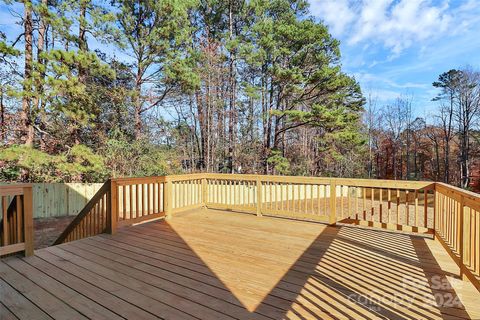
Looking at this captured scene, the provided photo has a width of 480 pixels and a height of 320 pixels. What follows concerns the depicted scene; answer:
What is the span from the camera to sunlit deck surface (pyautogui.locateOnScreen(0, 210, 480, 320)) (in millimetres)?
2031

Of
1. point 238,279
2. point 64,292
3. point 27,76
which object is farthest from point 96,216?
point 27,76

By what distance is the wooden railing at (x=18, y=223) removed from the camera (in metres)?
2.96

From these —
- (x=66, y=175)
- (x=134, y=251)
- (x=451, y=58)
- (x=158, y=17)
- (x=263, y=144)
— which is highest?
(x=451, y=58)

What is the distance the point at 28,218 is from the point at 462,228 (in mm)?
4784

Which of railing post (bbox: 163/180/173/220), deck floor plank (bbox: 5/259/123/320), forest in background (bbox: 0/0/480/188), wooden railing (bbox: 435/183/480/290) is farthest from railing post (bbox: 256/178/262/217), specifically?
forest in background (bbox: 0/0/480/188)

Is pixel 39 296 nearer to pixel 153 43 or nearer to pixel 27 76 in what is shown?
pixel 27 76

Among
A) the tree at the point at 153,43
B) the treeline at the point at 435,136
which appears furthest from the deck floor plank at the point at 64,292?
Result: the treeline at the point at 435,136

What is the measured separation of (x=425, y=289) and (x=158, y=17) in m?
10.9

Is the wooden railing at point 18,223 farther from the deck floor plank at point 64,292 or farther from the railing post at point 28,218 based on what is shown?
the deck floor plank at point 64,292

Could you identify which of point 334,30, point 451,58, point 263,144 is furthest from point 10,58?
point 451,58

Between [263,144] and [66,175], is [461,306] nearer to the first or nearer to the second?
[66,175]

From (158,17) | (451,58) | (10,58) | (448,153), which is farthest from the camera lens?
(448,153)

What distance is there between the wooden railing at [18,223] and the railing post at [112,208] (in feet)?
3.62

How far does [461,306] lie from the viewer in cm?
210
